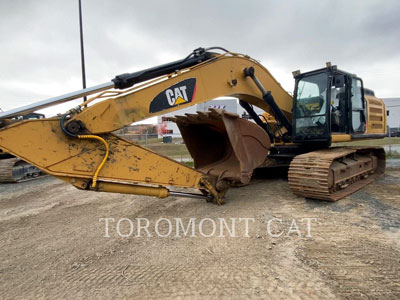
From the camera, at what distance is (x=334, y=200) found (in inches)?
Answer: 164

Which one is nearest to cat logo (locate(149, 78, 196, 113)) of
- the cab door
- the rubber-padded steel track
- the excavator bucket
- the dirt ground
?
the excavator bucket

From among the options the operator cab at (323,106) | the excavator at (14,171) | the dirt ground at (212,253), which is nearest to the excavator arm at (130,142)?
the dirt ground at (212,253)

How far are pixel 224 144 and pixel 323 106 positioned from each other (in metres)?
1.89

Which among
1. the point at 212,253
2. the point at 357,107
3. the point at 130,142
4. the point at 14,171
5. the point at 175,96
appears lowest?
the point at 212,253

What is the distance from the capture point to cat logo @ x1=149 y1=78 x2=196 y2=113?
11.2ft

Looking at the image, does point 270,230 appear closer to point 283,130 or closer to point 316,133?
point 316,133

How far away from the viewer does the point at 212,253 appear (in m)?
2.82

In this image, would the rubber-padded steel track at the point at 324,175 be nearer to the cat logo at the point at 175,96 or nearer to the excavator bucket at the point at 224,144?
the excavator bucket at the point at 224,144

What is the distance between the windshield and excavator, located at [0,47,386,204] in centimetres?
2

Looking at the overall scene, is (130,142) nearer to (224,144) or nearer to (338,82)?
(224,144)

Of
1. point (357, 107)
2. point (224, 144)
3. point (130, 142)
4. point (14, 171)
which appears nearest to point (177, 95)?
point (130, 142)

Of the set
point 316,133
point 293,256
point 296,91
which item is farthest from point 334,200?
point 296,91

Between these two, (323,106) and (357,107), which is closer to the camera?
(323,106)

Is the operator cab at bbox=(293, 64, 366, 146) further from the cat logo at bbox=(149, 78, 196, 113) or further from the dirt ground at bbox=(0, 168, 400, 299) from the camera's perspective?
the cat logo at bbox=(149, 78, 196, 113)
